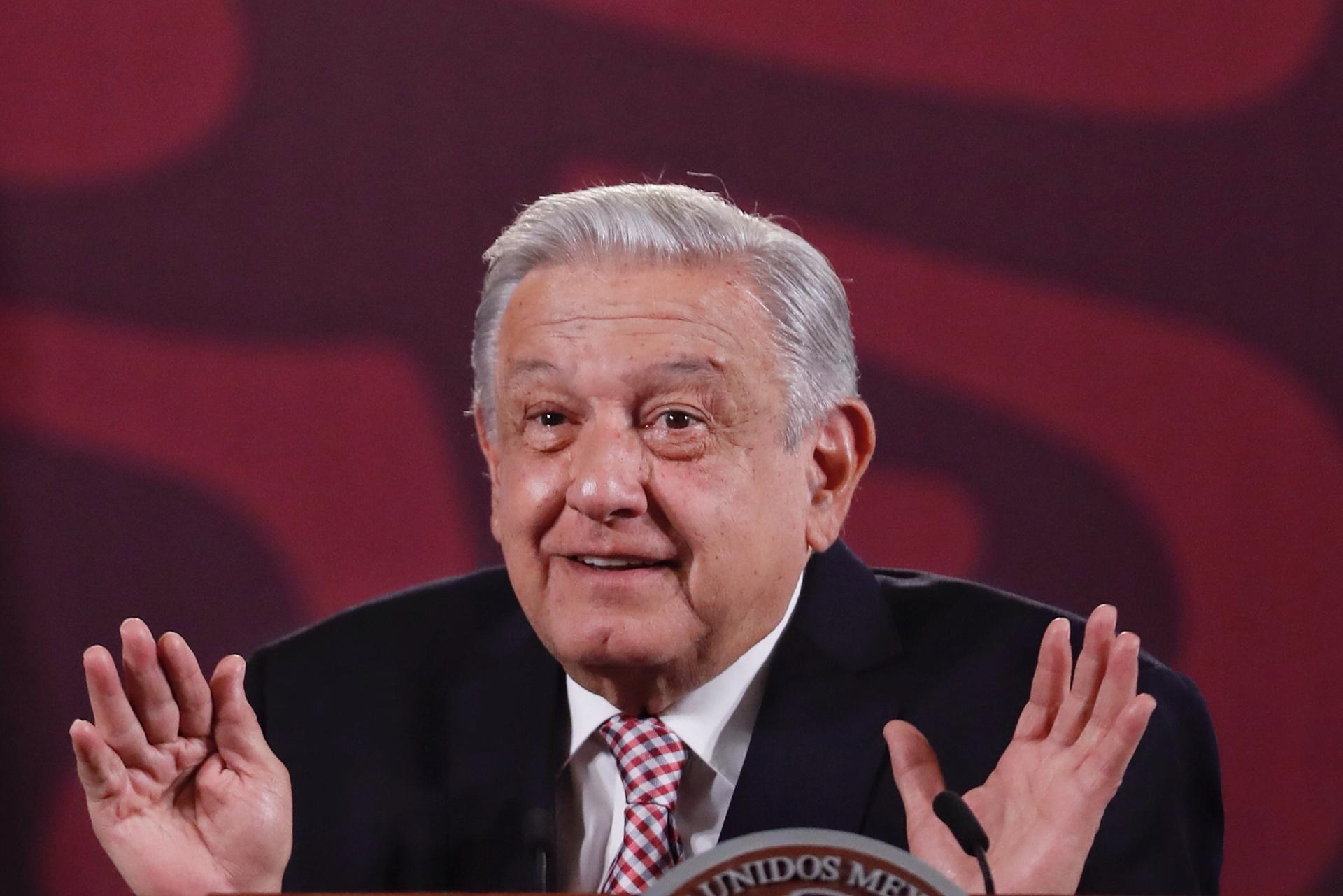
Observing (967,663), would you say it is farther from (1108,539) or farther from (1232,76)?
(1232,76)

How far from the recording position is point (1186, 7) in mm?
2316

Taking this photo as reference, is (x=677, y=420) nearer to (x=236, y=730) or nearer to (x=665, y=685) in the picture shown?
(x=665, y=685)

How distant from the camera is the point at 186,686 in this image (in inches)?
61.1

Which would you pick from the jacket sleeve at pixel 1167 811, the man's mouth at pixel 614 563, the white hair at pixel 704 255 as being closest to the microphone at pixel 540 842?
the man's mouth at pixel 614 563

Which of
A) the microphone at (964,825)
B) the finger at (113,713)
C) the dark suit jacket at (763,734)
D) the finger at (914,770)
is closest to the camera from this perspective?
the microphone at (964,825)

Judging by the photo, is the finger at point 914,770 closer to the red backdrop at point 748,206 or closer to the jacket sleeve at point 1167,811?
the jacket sleeve at point 1167,811

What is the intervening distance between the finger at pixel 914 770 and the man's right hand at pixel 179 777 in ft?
2.30

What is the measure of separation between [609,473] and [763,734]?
0.41 metres

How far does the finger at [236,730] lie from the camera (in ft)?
5.23

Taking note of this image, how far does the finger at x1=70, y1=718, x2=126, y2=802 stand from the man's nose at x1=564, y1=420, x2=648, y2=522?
22.7 inches

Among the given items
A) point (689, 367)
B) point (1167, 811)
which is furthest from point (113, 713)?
point (1167, 811)

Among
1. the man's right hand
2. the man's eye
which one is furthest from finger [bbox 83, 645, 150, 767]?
the man's eye

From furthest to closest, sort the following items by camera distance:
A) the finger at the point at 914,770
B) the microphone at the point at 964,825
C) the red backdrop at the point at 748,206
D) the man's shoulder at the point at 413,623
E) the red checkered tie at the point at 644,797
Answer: the red backdrop at the point at 748,206 < the man's shoulder at the point at 413,623 < the red checkered tie at the point at 644,797 < the finger at the point at 914,770 < the microphone at the point at 964,825

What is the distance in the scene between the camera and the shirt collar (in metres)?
1.82
